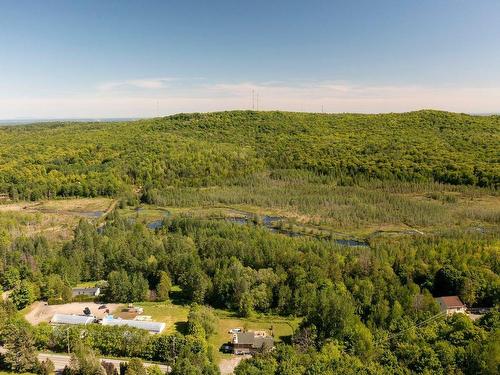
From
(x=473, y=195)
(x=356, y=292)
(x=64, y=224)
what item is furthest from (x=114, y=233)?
(x=473, y=195)

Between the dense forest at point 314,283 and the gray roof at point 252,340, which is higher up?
the dense forest at point 314,283

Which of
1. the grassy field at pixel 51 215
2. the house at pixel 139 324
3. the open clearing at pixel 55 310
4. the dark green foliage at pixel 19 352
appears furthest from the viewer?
the grassy field at pixel 51 215

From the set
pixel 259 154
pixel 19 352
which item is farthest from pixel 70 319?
pixel 259 154

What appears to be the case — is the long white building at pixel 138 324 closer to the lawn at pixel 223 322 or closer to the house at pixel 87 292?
the lawn at pixel 223 322

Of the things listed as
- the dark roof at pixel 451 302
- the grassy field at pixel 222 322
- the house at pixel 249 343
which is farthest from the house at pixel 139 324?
the dark roof at pixel 451 302

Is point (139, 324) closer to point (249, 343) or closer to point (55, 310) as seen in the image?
point (249, 343)

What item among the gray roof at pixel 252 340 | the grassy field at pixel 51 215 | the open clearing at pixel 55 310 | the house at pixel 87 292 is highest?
the grassy field at pixel 51 215
